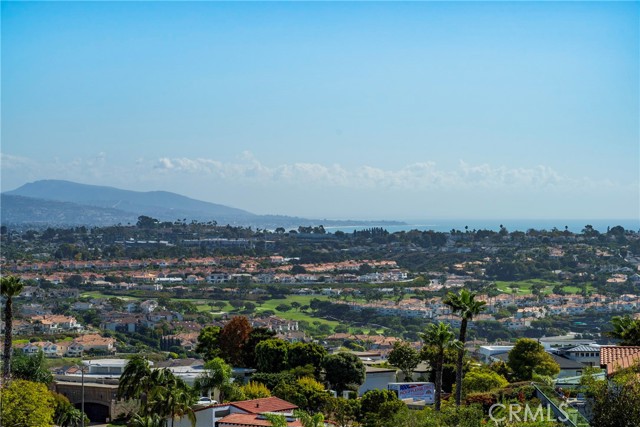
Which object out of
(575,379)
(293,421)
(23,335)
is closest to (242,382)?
(293,421)

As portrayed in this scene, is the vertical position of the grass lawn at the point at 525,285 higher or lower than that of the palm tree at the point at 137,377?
lower

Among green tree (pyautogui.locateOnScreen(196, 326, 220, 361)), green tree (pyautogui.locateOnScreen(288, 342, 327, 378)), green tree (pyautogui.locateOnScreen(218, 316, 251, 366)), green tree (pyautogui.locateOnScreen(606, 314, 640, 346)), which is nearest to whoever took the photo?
green tree (pyautogui.locateOnScreen(606, 314, 640, 346))

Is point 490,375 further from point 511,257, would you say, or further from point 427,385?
point 511,257

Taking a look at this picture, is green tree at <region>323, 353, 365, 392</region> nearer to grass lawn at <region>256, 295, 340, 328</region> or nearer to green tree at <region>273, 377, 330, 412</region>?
green tree at <region>273, 377, 330, 412</region>

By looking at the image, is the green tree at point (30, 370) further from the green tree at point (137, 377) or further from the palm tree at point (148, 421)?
the palm tree at point (148, 421)

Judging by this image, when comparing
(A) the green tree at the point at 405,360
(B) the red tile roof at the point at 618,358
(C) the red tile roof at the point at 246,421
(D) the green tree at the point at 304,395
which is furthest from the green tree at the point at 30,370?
(B) the red tile roof at the point at 618,358

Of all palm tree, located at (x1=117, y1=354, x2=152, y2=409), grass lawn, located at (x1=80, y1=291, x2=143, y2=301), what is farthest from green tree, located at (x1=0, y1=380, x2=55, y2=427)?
grass lawn, located at (x1=80, y1=291, x2=143, y2=301)

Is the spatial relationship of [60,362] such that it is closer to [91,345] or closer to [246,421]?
[91,345]
